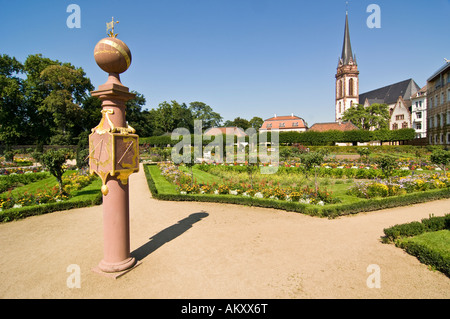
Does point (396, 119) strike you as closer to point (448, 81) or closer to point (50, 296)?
point (448, 81)

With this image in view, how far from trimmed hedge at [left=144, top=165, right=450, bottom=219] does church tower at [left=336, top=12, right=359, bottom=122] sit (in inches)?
2886

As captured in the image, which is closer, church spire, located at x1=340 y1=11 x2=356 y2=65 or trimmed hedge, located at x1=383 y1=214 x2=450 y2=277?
trimmed hedge, located at x1=383 y1=214 x2=450 y2=277

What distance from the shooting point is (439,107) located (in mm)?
40750

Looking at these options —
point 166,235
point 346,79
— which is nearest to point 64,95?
point 166,235

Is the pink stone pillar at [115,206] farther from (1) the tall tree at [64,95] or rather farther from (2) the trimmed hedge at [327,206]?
(1) the tall tree at [64,95]

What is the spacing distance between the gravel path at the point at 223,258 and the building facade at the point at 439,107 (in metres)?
39.4

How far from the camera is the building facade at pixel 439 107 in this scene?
38.2 metres

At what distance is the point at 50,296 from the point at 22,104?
48095 millimetres

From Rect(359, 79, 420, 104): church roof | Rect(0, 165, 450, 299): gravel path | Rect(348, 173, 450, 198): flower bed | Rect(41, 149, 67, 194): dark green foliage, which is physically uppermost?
Rect(359, 79, 420, 104): church roof

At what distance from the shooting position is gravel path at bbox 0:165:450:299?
14.7 ft

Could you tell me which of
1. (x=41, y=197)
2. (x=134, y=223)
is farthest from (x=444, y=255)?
(x=41, y=197)

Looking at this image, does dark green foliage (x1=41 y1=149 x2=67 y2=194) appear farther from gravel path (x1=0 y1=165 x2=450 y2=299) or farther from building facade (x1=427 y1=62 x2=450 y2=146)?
building facade (x1=427 y1=62 x2=450 y2=146)

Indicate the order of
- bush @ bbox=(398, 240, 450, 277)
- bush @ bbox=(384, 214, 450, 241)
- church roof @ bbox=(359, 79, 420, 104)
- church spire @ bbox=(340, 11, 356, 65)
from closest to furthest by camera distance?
bush @ bbox=(398, 240, 450, 277), bush @ bbox=(384, 214, 450, 241), church roof @ bbox=(359, 79, 420, 104), church spire @ bbox=(340, 11, 356, 65)

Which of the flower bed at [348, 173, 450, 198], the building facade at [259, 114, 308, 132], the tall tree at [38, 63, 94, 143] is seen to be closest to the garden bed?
the flower bed at [348, 173, 450, 198]
